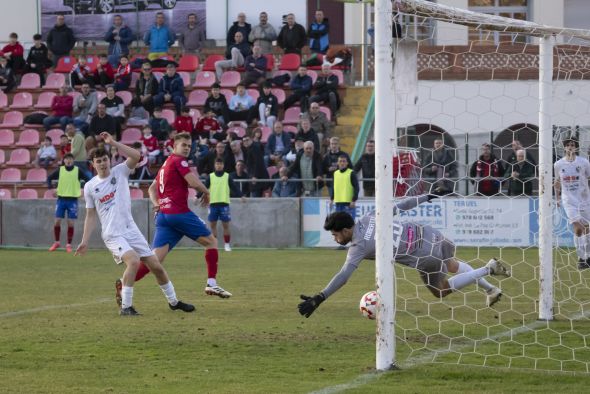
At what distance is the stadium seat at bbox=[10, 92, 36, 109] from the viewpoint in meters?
29.4

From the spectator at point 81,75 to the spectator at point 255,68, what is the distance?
4.33m

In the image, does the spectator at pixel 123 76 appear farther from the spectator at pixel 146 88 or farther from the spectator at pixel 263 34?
the spectator at pixel 263 34

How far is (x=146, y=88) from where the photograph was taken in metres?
27.9

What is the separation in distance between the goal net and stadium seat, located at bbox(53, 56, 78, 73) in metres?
14.6

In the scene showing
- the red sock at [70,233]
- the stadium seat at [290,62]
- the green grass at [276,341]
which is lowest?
the red sock at [70,233]

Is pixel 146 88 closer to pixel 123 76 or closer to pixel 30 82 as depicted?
pixel 123 76

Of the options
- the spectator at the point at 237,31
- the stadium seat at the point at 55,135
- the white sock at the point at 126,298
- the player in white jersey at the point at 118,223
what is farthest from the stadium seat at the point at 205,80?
the white sock at the point at 126,298

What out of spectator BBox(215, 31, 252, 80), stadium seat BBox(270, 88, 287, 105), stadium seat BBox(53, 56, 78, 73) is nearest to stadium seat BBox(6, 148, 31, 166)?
stadium seat BBox(53, 56, 78, 73)

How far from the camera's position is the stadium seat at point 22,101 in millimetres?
29406

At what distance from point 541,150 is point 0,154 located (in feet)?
67.5

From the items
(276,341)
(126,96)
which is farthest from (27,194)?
(276,341)

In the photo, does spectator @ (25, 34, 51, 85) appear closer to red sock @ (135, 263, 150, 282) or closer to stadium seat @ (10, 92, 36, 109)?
stadium seat @ (10, 92, 36, 109)

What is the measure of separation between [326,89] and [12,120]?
8.81 meters

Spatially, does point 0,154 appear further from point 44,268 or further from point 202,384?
point 202,384
